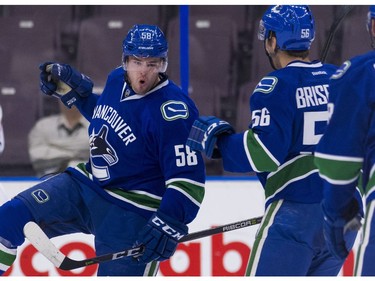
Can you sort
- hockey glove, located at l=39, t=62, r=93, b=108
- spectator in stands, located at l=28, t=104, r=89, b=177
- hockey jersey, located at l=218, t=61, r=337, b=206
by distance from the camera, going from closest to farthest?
hockey jersey, located at l=218, t=61, r=337, b=206
hockey glove, located at l=39, t=62, r=93, b=108
spectator in stands, located at l=28, t=104, r=89, b=177

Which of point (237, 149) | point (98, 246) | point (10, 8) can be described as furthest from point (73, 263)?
point (10, 8)

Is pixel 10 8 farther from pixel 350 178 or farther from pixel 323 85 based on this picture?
pixel 350 178

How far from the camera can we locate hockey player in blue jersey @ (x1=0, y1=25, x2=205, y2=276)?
12.1 feet

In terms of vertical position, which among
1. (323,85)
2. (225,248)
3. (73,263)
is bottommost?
(225,248)

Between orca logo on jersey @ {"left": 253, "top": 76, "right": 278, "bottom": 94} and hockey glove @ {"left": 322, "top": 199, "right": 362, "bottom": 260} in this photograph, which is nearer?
hockey glove @ {"left": 322, "top": 199, "right": 362, "bottom": 260}

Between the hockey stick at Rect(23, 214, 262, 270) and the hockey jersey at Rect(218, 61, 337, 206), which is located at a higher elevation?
the hockey jersey at Rect(218, 61, 337, 206)

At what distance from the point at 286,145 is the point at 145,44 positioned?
26.3 inches

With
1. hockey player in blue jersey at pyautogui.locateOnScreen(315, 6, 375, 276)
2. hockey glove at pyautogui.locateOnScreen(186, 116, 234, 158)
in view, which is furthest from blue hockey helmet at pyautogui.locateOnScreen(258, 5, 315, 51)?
hockey player in blue jersey at pyautogui.locateOnScreen(315, 6, 375, 276)

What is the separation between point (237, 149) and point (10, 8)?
2.29 m

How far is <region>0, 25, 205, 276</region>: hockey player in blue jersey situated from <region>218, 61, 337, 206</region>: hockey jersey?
0.23 meters

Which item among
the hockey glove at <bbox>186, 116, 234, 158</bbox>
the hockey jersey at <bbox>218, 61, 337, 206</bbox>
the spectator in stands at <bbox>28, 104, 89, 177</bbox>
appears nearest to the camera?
the hockey jersey at <bbox>218, 61, 337, 206</bbox>

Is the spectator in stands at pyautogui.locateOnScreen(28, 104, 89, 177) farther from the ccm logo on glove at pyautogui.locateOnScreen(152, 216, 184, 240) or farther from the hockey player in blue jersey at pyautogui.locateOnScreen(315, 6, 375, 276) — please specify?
the hockey player in blue jersey at pyautogui.locateOnScreen(315, 6, 375, 276)

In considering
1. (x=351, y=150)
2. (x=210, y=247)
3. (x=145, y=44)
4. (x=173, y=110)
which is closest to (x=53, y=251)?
(x=173, y=110)

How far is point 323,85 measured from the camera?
11.6ft
